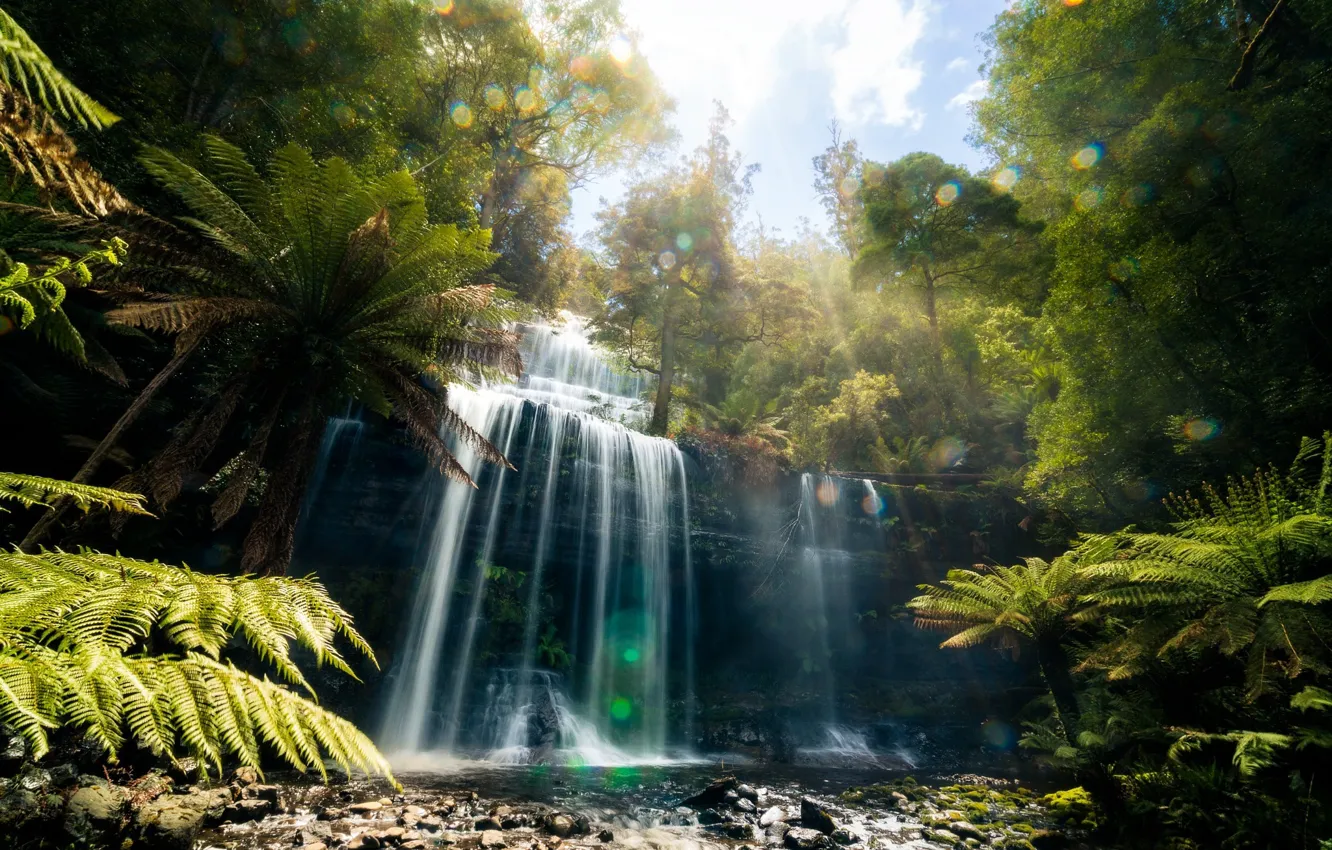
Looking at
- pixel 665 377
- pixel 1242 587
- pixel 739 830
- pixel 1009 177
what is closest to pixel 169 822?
pixel 739 830

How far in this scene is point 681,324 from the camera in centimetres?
1658

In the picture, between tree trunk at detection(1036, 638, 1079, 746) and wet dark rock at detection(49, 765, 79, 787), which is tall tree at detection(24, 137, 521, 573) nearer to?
wet dark rock at detection(49, 765, 79, 787)

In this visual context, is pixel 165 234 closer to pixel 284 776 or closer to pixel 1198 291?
pixel 284 776

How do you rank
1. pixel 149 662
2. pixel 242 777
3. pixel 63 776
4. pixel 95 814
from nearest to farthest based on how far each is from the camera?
1. pixel 149 662
2. pixel 95 814
3. pixel 63 776
4. pixel 242 777

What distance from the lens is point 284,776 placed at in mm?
6070

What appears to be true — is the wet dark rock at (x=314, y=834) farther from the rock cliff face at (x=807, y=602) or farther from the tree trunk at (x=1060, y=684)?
the tree trunk at (x=1060, y=684)

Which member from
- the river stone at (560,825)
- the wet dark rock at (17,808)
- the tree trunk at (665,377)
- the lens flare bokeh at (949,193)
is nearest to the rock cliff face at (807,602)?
the tree trunk at (665,377)

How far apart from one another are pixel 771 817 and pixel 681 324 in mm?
12890

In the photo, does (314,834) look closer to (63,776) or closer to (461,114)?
(63,776)

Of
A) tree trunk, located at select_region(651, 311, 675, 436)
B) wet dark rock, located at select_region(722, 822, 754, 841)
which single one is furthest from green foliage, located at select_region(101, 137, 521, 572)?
tree trunk, located at select_region(651, 311, 675, 436)

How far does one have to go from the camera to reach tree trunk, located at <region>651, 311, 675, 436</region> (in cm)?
1539

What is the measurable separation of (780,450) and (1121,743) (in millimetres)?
9357

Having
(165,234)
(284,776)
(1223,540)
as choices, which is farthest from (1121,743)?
(165,234)

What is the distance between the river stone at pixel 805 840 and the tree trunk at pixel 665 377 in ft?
34.2
